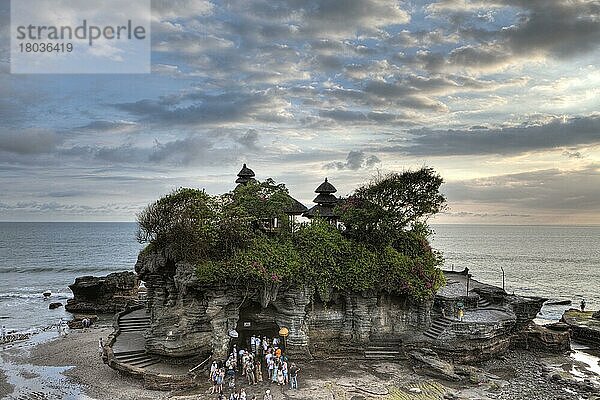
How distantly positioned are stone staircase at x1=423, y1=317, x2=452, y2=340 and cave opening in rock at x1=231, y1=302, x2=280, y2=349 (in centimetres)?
1067

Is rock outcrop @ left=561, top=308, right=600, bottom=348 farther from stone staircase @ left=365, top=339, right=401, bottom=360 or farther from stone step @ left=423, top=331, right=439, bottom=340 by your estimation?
stone staircase @ left=365, top=339, right=401, bottom=360

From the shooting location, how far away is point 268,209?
34.1m

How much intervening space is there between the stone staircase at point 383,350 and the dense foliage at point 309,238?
353cm

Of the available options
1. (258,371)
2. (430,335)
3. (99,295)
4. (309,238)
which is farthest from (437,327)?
(99,295)

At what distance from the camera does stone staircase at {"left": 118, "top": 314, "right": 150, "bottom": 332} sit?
1430 inches

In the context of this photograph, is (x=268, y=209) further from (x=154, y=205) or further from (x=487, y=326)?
(x=487, y=326)

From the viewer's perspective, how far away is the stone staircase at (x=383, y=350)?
32656 mm

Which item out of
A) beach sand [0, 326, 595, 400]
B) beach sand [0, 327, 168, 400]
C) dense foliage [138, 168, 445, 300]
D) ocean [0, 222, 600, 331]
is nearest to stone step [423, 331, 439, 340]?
dense foliage [138, 168, 445, 300]

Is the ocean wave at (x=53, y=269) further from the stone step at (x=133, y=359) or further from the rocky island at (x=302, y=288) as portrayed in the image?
the stone step at (x=133, y=359)

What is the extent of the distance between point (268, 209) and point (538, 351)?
929 inches

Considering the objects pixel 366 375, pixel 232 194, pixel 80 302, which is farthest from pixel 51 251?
pixel 366 375

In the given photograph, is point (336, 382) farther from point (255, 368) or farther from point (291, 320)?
point (291, 320)

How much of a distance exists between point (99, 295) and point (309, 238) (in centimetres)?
3516

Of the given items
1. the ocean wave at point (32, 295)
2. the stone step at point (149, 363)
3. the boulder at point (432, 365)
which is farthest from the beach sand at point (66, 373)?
the ocean wave at point (32, 295)
